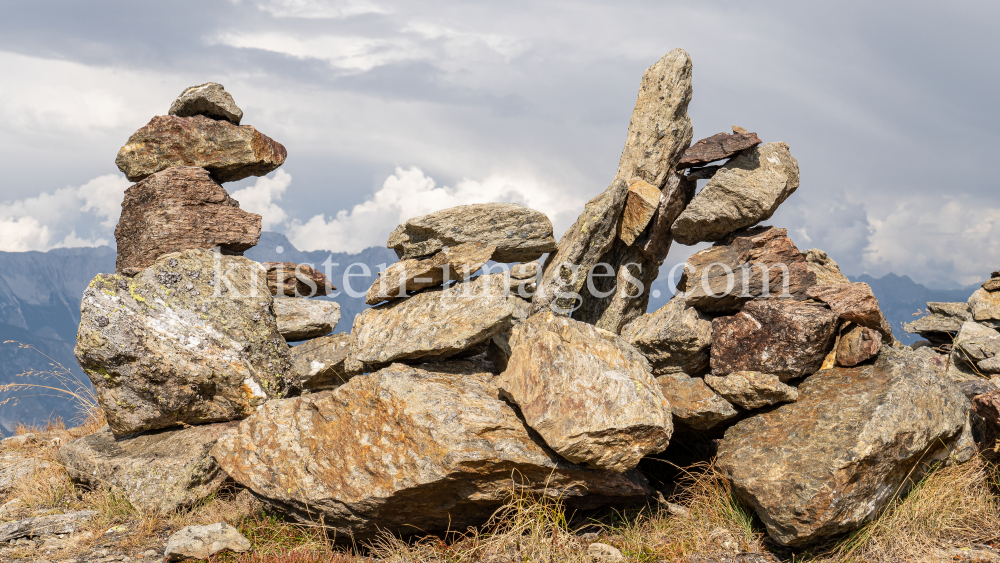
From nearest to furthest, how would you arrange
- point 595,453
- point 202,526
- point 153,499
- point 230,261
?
point 595,453, point 202,526, point 153,499, point 230,261

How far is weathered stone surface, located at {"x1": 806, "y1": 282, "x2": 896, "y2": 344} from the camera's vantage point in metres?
8.40

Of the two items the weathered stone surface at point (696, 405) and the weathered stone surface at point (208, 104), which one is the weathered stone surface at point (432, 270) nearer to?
the weathered stone surface at point (696, 405)

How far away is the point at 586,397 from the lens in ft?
23.5

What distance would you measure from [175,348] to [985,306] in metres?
15.5

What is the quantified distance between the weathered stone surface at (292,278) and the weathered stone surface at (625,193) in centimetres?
587

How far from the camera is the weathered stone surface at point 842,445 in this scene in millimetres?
6918

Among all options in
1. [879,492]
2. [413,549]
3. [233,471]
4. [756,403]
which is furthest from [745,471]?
[233,471]

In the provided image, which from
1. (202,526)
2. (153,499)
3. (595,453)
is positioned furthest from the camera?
(153,499)

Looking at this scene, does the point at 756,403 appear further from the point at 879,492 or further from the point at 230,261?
the point at 230,261

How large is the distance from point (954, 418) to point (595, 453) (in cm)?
463

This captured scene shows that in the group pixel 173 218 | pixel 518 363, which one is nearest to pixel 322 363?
pixel 173 218

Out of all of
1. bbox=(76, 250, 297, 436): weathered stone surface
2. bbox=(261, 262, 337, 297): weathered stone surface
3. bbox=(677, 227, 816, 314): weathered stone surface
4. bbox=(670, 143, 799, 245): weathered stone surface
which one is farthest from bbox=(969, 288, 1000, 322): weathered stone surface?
bbox=(261, 262, 337, 297): weathered stone surface

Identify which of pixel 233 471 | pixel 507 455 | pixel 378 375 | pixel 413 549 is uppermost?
pixel 378 375

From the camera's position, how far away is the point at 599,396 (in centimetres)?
716
